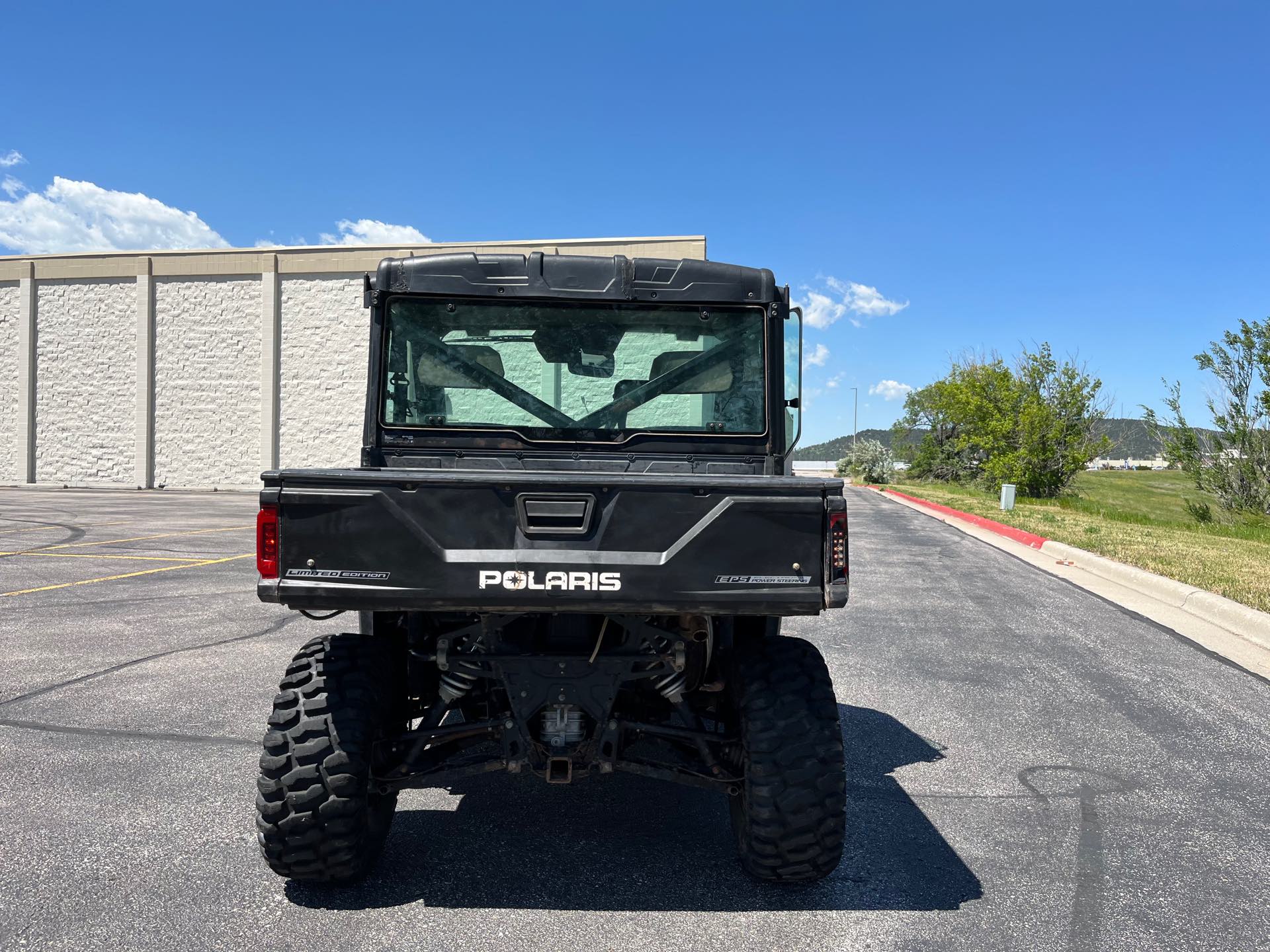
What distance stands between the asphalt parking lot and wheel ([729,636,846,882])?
0.53 feet

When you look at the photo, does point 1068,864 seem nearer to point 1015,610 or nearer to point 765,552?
point 765,552

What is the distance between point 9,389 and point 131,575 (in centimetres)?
3146

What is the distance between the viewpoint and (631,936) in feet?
10.2

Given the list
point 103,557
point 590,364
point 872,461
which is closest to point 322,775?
point 590,364

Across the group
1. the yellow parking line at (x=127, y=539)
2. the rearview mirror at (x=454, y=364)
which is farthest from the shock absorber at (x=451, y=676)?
the yellow parking line at (x=127, y=539)

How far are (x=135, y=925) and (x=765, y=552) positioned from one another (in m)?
2.47

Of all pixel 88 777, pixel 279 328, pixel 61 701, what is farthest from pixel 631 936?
pixel 279 328

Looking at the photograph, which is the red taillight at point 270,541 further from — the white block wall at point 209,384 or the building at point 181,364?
the white block wall at point 209,384

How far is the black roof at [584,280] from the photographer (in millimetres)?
4277

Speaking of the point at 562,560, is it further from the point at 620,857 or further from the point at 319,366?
the point at 319,366

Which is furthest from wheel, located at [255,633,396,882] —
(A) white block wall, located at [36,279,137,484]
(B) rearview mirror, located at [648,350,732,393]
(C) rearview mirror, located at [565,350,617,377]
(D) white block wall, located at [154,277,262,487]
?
(A) white block wall, located at [36,279,137,484]

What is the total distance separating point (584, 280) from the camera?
4.29m

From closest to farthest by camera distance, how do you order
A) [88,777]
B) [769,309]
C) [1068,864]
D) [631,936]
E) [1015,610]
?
[631,936], [1068,864], [769,309], [88,777], [1015,610]

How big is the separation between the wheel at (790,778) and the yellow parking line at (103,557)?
12.0m
